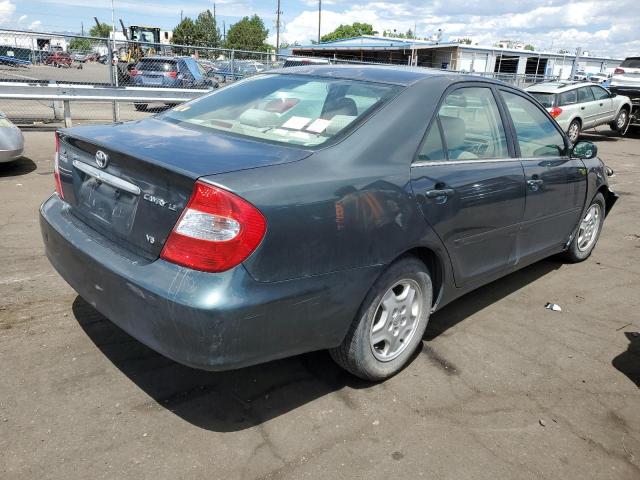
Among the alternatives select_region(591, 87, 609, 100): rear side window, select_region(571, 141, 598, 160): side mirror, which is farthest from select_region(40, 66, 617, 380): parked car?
select_region(591, 87, 609, 100): rear side window

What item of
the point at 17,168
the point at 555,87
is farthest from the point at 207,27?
the point at 17,168

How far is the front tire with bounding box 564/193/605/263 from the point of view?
204 inches

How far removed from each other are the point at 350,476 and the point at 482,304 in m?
2.30

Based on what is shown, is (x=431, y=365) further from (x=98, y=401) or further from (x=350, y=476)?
(x=98, y=401)

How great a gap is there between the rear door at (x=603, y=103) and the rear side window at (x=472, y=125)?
13783mm

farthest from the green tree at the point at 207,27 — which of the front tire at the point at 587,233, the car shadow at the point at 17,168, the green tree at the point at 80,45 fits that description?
the front tire at the point at 587,233

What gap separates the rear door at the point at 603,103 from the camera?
51.2 ft

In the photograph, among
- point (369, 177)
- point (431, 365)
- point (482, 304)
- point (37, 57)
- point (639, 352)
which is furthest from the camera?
point (37, 57)

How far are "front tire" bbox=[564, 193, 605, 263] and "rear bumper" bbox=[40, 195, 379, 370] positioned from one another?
3.26 m

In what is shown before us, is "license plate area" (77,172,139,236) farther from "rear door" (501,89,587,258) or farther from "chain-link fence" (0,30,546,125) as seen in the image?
"chain-link fence" (0,30,546,125)

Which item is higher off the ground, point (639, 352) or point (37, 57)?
point (37, 57)

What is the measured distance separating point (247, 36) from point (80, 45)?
8331cm

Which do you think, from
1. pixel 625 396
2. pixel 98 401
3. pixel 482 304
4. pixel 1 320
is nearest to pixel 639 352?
pixel 625 396

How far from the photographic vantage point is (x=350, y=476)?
241 cm
